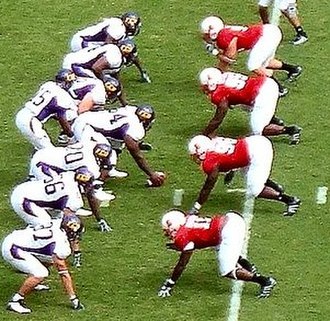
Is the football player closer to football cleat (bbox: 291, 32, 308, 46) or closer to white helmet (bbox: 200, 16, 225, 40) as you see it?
football cleat (bbox: 291, 32, 308, 46)

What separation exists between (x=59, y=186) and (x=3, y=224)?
1.17m

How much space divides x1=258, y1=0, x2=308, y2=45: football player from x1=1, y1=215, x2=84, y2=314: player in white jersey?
19.1ft

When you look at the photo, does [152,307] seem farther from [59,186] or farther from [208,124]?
[208,124]

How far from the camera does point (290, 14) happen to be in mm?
18031

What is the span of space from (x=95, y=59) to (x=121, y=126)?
1.66m

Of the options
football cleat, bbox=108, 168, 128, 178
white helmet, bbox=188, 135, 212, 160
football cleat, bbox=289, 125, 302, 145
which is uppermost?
white helmet, bbox=188, 135, 212, 160

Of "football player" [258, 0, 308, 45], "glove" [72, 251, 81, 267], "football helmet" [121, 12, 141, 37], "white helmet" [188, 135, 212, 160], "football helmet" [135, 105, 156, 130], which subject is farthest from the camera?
"football player" [258, 0, 308, 45]

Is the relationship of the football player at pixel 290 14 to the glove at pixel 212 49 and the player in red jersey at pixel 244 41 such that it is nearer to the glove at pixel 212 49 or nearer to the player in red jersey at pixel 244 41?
the glove at pixel 212 49

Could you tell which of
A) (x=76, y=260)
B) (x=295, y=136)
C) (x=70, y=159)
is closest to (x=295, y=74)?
(x=295, y=136)

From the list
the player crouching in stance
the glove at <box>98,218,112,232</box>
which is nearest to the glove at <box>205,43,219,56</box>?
the glove at <box>98,218,112,232</box>

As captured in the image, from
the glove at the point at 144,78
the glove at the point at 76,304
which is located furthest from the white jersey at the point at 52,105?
the glove at the point at 76,304

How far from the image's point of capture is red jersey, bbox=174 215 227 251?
13.0 m

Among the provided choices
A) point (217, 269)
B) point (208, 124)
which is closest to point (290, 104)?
point (208, 124)

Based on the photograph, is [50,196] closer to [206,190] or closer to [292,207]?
[206,190]
